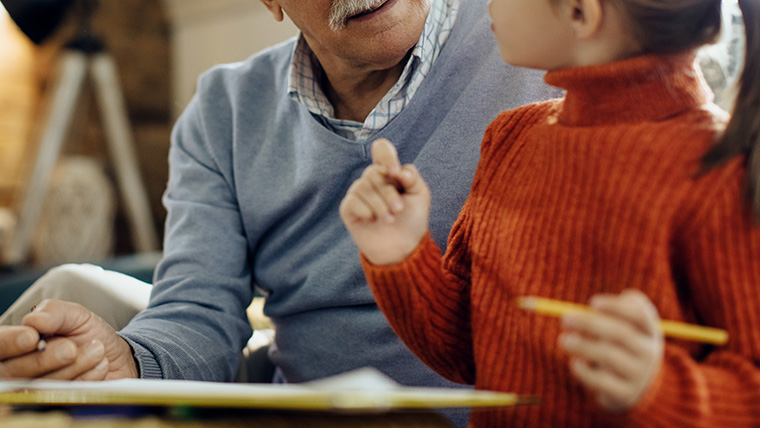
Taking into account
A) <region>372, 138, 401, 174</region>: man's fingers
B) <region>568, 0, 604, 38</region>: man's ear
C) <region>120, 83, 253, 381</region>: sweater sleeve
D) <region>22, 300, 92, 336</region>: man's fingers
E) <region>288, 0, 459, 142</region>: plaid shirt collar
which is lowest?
<region>120, 83, 253, 381</region>: sweater sleeve

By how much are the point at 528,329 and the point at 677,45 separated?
0.87ft

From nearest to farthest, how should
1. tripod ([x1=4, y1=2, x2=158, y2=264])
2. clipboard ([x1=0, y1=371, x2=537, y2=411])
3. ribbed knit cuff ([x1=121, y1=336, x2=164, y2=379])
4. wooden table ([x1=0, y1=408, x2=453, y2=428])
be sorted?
1. clipboard ([x1=0, y1=371, x2=537, y2=411])
2. wooden table ([x1=0, y1=408, x2=453, y2=428])
3. ribbed knit cuff ([x1=121, y1=336, x2=164, y2=379])
4. tripod ([x1=4, y1=2, x2=158, y2=264])

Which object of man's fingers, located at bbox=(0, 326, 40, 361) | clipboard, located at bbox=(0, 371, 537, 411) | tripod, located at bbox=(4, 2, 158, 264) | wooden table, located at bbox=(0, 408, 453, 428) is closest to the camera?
clipboard, located at bbox=(0, 371, 537, 411)

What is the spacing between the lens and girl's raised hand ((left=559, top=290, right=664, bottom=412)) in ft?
1.36

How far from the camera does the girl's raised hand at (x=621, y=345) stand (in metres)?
0.41

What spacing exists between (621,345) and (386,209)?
0.79 feet

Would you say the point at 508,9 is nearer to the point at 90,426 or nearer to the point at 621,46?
the point at 621,46

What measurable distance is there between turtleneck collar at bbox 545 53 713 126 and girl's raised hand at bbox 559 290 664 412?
0.19 m

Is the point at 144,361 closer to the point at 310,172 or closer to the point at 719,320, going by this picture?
the point at 310,172

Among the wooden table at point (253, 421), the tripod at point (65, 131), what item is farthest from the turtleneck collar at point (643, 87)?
the tripod at point (65, 131)

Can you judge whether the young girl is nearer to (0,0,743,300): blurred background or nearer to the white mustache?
the white mustache

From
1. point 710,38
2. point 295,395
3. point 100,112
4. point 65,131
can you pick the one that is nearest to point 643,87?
point 710,38

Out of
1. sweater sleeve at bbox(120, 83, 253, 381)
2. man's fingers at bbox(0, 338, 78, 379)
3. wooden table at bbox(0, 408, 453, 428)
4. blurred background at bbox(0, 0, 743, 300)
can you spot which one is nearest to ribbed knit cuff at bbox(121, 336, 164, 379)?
sweater sleeve at bbox(120, 83, 253, 381)

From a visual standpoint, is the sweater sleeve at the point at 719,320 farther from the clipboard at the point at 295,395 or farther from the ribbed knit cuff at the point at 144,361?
the ribbed knit cuff at the point at 144,361
